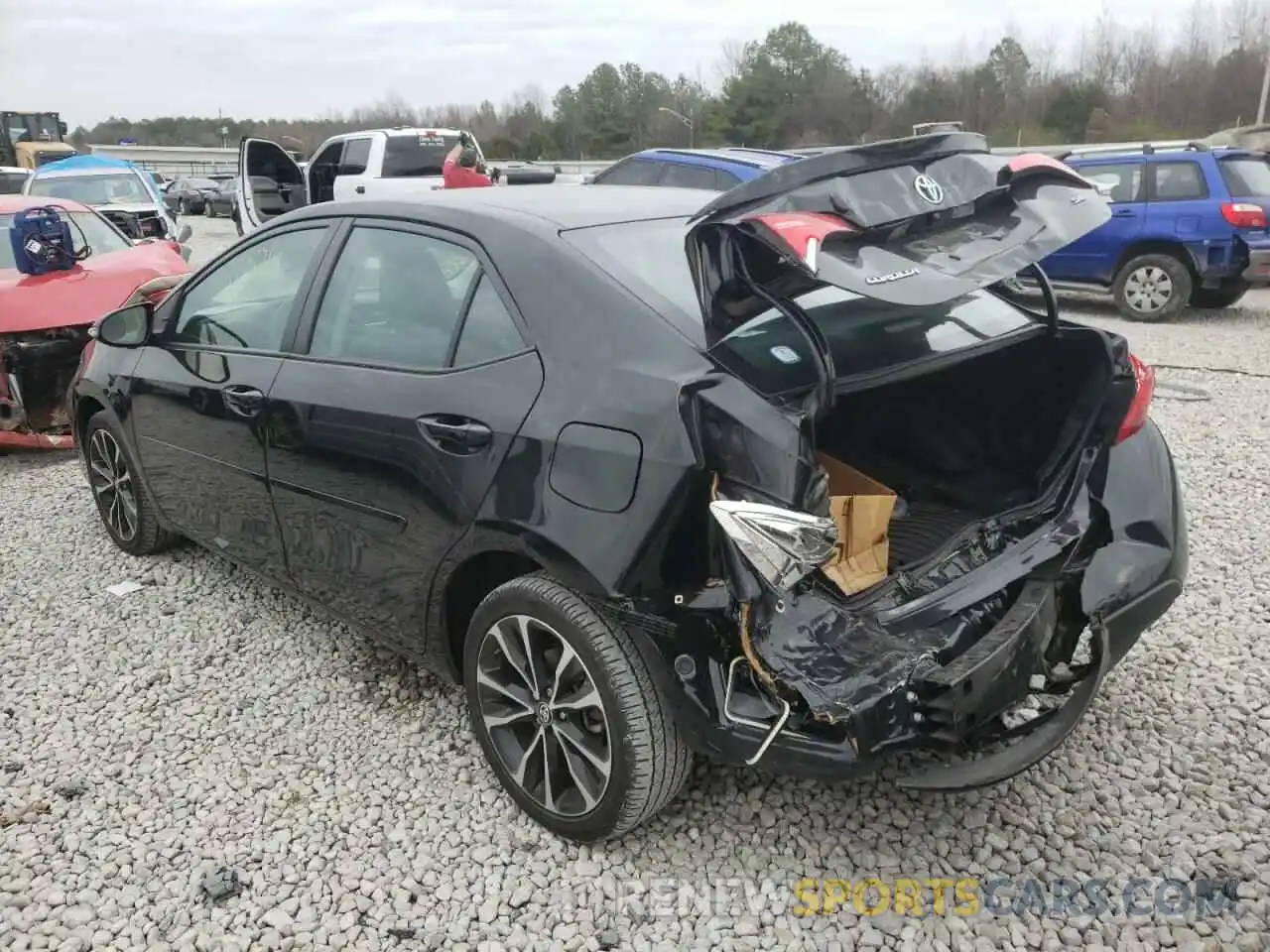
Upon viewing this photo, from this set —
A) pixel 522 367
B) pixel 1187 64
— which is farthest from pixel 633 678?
pixel 1187 64

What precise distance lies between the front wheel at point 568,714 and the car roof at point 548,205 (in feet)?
3.42

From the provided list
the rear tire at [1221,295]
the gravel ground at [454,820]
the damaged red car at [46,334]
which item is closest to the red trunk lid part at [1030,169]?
the gravel ground at [454,820]

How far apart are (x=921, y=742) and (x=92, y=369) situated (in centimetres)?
392

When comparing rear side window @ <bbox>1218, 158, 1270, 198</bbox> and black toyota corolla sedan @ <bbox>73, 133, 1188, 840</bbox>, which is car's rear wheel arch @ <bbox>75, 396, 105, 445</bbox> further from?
rear side window @ <bbox>1218, 158, 1270, 198</bbox>

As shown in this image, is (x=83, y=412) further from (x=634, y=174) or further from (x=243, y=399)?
(x=634, y=174)

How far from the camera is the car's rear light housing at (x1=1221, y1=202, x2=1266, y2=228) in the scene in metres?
9.39

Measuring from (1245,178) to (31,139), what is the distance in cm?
3383

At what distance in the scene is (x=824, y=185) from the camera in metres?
2.20

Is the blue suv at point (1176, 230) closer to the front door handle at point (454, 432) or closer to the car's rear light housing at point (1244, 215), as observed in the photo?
the car's rear light housing at point (1244, 215)

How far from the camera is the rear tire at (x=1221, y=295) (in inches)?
393

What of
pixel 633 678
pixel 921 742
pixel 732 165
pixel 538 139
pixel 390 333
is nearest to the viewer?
pixel 921 742

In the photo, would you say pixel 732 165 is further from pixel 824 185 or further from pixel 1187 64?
pixel 1187 64

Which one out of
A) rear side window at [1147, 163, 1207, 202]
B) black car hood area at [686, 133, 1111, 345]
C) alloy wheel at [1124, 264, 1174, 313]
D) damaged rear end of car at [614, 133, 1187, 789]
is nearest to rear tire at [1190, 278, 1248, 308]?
alloy wheel at [1124, 264, 1174, 313]

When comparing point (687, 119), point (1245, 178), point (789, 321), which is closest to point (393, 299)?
point (789, 321)
